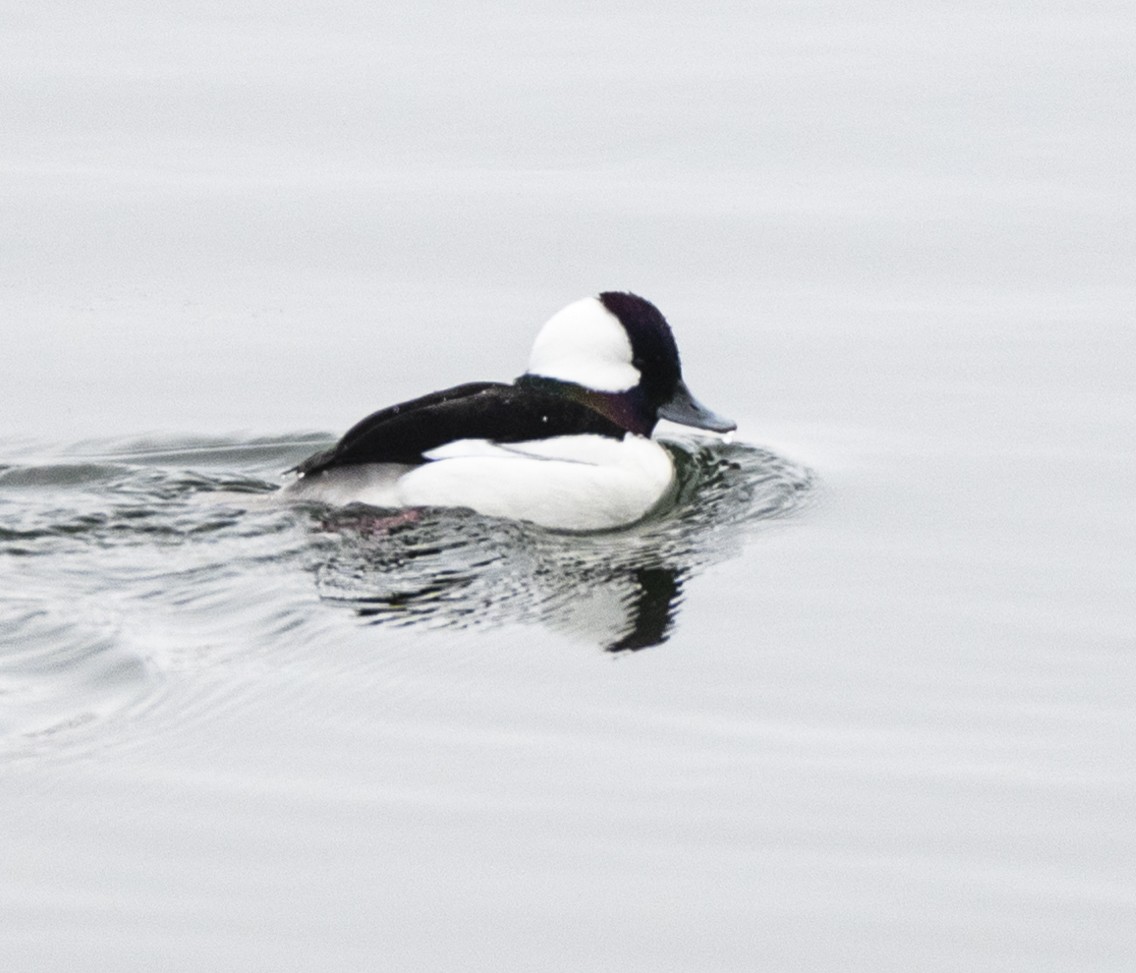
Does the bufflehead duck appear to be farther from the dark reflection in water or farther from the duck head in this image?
the duck head

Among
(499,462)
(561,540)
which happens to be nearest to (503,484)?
(499,462)

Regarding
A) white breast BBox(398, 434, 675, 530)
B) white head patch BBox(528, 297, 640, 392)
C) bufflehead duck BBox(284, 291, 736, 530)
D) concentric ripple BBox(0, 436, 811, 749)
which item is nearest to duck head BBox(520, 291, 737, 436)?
white head patch BBox(528, 297, 640, 392)

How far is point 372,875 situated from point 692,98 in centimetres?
915

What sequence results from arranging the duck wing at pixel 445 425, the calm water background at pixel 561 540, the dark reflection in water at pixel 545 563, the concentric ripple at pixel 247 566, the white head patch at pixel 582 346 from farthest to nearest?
the white head patch at pixel 582 346 < the duck wing at pixel 445 425 < the dark reflection in water at pixel 545 563 < the concentric ripple at pixel 247 566 < the calm water background at pixel 561 540

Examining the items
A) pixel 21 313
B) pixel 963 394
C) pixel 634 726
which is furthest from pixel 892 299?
pixel 634 726

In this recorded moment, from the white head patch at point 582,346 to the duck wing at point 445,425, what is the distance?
55cm

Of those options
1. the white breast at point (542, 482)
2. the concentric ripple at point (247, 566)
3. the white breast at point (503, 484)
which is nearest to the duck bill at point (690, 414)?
the concentric ripple at point (247, 566)

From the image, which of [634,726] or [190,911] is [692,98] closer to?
[634,726]

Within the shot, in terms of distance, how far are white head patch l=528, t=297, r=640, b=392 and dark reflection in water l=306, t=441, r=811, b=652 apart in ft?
1.94

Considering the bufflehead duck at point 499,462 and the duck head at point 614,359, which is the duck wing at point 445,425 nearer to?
the bufflehead duck at point 499,462

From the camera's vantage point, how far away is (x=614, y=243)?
11.8 metres

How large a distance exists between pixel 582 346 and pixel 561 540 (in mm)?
1089

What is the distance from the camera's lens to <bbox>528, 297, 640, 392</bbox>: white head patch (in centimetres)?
924

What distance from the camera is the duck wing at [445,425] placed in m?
8.41
